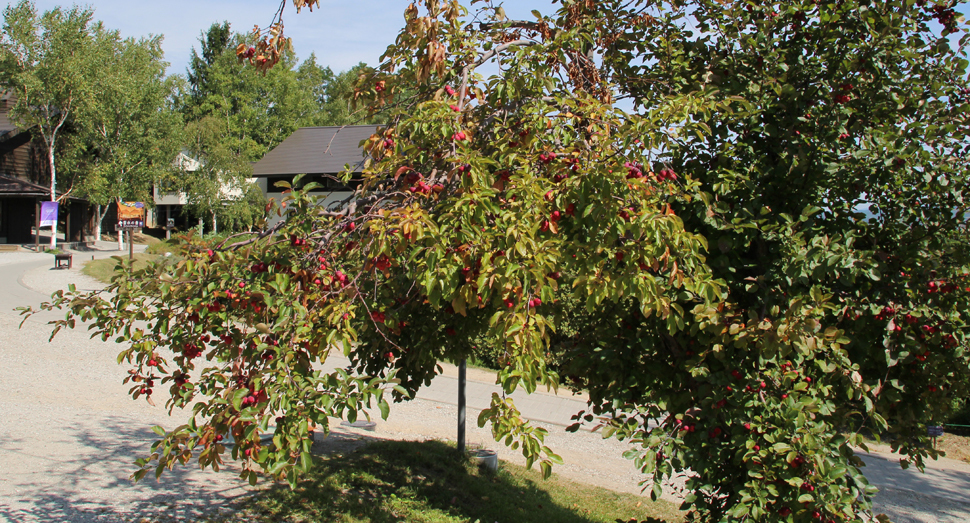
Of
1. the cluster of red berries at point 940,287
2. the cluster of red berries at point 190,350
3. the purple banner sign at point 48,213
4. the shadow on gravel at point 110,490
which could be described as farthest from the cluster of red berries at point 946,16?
the purple banner sign at point 48,213

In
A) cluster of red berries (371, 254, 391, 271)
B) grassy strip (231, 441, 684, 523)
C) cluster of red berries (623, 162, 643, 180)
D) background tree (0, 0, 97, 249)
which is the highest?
background tree (0, 0, 97, 249)

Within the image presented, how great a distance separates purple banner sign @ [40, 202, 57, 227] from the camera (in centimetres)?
2477

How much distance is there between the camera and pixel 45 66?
26.5 metres

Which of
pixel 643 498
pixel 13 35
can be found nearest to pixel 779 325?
pixel 643 498

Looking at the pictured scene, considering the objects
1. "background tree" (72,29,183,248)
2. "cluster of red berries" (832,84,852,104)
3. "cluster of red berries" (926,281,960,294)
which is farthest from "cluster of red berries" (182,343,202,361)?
"background tree" (72,29,183,248)

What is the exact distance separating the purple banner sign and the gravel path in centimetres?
1438

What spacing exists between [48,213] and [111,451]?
76.0ft

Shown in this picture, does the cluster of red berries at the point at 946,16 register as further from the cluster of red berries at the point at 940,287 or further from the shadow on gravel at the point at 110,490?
the shadow on gravel at the point at 110,490

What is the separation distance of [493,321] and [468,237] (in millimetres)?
334

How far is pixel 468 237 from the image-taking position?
2.49 meters

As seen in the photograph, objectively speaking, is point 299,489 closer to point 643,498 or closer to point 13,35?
point 643,498

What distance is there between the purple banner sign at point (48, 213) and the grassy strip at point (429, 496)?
2362 cm

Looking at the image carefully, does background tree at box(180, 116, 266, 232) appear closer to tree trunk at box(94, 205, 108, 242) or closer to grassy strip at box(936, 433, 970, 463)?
Answer: tree trunk at box(94, 205, 108, 242)

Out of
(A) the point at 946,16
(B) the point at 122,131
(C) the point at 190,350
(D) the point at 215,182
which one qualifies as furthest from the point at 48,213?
(A) the point at 946,16
